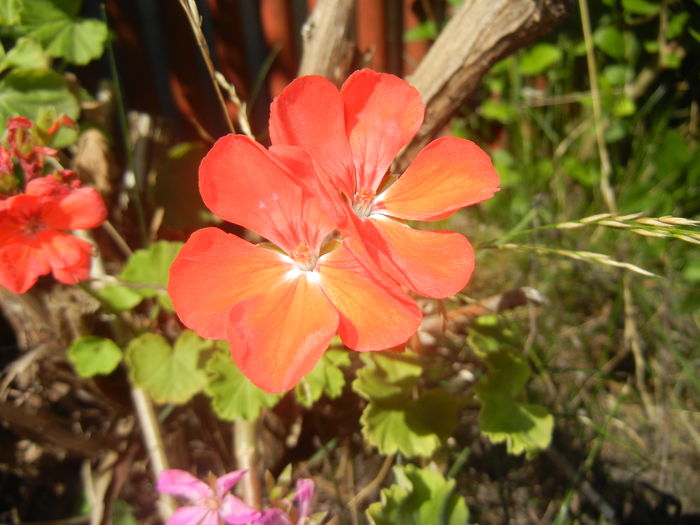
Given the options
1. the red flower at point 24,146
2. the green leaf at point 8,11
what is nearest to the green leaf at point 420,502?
the red flower at point 24,146

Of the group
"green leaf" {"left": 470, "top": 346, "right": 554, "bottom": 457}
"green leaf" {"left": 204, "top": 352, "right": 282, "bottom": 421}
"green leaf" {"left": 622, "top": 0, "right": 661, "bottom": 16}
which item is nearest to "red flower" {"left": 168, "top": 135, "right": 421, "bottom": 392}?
"green leaf" {"left": 204, "top": 352, "right": 282, "bottom": 421}

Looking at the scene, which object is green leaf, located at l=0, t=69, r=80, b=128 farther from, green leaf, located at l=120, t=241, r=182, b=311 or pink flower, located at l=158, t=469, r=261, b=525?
pink flower, located at l=158, t=469, r=261, b=525

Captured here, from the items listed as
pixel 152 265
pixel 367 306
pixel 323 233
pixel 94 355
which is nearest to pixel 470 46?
pixel 323 233

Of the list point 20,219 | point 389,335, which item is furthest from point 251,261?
point 20,219

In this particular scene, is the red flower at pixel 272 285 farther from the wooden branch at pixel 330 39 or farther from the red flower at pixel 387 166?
the wooden branch at pixel 330 39

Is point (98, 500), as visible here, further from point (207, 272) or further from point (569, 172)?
point (569, 172)
